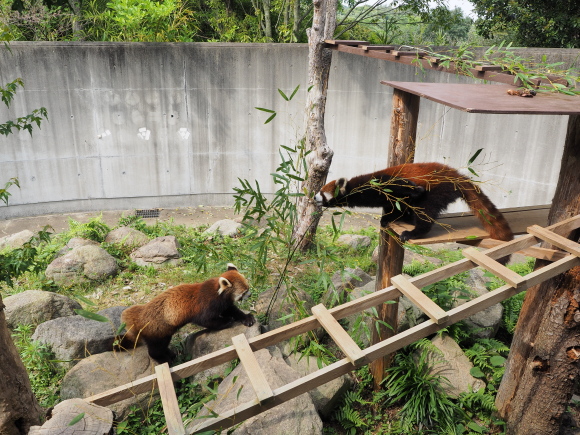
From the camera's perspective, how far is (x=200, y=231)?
823 centimetres

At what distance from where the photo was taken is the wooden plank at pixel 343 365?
7.75 ft

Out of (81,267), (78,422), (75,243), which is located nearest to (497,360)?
(78,422)

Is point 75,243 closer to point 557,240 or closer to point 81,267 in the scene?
point 81,267

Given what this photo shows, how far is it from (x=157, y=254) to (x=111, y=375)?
8.99 ft

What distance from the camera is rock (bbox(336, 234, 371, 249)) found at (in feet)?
23.9

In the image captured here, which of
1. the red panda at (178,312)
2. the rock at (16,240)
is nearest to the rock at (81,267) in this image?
the rock at (16,240)

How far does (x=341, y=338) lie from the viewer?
8.86 ft

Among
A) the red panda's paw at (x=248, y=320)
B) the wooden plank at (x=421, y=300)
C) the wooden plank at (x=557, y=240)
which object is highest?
the wooden plank at (x=557, y=240)

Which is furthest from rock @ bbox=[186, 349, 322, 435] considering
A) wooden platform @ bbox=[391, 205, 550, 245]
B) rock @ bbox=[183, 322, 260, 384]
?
wooden platform @ bbox=[391, 205, 550, 245]

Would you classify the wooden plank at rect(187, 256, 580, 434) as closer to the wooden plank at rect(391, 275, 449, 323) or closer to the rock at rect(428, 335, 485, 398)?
the wooden plank at rect(391, 275, 449, 323)

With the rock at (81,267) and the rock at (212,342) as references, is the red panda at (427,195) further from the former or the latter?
the rock at (81,267)

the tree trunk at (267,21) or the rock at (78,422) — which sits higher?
the tree trunk at (267,21)

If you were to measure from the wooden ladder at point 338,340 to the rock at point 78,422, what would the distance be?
11cm

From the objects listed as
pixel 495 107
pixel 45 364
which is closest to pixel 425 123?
pixel 495 107
